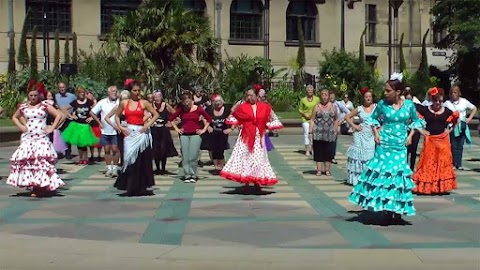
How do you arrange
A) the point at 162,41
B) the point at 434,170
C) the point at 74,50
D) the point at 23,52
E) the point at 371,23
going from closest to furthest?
1. the point at 434,170
2. the point at 162,41
3. the point at 23,52
4. the point at 74,50
5. the point at 371,23

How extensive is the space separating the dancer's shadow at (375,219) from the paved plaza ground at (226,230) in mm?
71

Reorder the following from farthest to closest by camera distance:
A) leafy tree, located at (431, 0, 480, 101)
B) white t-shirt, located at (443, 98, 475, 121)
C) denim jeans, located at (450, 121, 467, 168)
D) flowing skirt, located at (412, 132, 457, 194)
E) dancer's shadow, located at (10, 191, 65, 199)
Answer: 1. leafy tree, located at (431, 0, 480, 101)
2. denim jeans, located at (450, 121, 467, 168)
3. white t-shirt, located at (443, 98, 475, 121)
4. flowing skirt, located at (412, 132, 457, 194)
5. dancer's shadow, located at (10, 191, 65, 199)

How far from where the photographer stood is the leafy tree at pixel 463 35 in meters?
36.9

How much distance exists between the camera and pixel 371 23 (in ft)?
151

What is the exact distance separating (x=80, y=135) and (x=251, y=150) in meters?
5.83

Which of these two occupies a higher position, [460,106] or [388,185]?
[460,106]

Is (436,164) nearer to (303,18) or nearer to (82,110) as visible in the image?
(82,110)

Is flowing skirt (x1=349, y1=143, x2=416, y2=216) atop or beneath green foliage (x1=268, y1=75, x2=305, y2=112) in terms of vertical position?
beneath

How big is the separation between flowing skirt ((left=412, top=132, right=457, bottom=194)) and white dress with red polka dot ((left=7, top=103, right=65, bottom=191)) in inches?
221

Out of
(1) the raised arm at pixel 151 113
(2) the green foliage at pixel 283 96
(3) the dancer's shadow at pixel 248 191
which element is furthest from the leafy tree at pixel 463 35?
(1) the raised arm at pixel 151 113

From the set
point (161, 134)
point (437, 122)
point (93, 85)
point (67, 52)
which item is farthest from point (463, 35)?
point (437, 122)

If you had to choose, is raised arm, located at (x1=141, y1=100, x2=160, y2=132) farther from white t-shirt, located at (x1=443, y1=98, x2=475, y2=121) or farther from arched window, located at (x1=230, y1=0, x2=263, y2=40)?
arched window, located at (x1=230, y1=0, x2=263, y2=40)

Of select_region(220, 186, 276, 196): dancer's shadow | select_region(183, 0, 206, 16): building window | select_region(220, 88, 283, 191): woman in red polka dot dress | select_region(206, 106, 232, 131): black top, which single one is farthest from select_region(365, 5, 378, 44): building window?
select_region(220, 88, 283, 191): woman in red polka dot dress

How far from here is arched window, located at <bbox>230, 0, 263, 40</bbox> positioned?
4266 centimetres
